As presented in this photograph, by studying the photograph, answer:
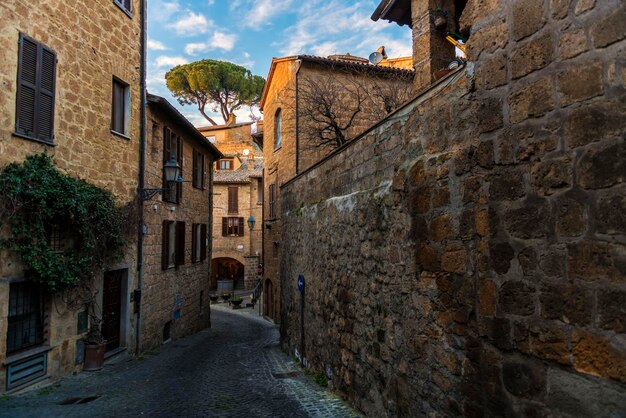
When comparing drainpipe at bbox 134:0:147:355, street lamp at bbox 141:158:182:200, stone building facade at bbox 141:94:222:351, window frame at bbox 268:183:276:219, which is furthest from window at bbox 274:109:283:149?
street lamp at bbox 141:158:182:200

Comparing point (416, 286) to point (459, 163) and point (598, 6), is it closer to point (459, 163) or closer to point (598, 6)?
point (459, 163)

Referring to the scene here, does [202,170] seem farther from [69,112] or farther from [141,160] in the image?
[69,112]

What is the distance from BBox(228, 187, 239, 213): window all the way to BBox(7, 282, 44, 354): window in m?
26.1

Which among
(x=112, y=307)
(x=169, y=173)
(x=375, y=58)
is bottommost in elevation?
(x=112, y=307)

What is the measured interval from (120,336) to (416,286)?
8.72m

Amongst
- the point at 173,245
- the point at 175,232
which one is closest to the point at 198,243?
the point at 175,232

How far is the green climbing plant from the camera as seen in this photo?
7.04 meters

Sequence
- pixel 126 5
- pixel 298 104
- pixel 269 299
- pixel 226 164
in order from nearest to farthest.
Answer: pixel 126 5 → pixel 298 104 → pixel 269 299 → pixel 226 164

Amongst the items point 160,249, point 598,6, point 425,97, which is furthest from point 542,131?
point 160,249

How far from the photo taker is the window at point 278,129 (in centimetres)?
1928

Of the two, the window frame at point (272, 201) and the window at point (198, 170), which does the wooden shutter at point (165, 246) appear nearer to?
the window at point (198, 170)

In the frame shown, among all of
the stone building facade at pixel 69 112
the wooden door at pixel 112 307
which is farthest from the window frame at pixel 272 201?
the wooden door at pixel 112 307

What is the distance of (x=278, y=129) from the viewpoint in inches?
784

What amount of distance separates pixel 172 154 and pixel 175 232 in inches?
102
